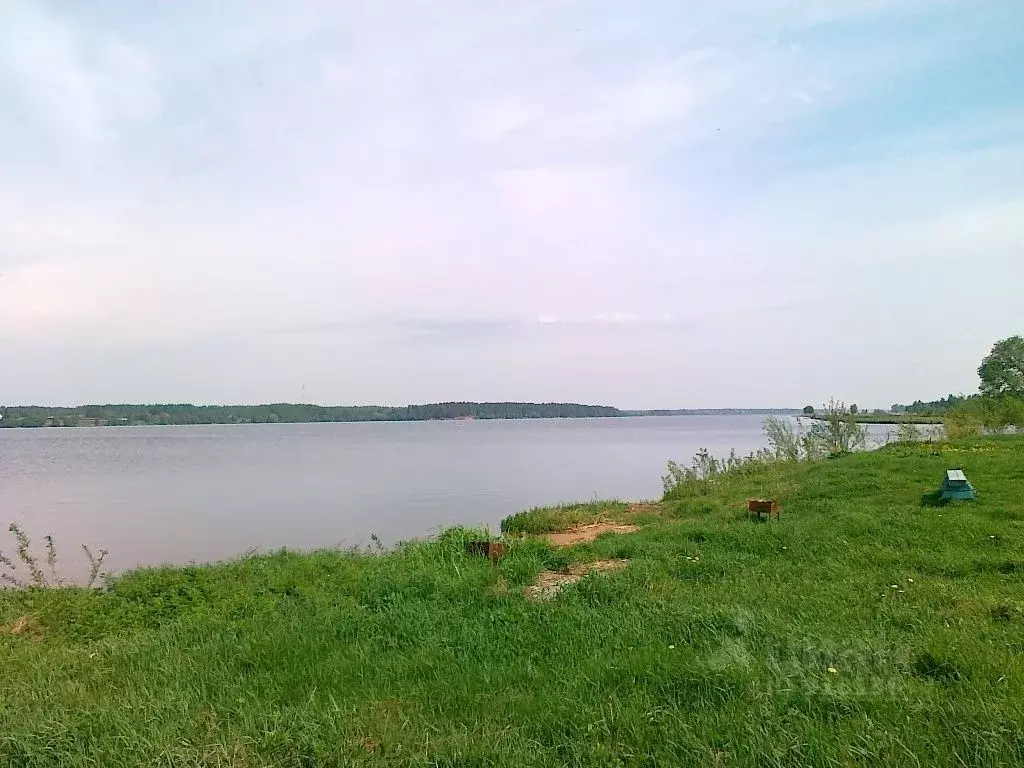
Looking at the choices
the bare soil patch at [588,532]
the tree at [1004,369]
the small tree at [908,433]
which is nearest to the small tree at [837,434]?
the small tree at [908,433]

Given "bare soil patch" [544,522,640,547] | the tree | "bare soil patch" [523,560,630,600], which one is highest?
the tree

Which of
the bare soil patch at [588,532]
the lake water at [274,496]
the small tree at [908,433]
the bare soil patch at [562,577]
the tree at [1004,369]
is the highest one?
the tree at [1004,369]

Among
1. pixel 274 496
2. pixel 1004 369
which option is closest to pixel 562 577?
pixel 274 496

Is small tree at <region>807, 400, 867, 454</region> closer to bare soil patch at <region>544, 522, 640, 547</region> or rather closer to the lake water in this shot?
the lake water

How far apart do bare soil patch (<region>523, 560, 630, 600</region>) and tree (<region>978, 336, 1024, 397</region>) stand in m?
35.1

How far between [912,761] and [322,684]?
337cm

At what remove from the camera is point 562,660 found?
16.1 feet

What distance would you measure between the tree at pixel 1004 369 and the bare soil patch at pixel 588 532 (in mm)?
31125

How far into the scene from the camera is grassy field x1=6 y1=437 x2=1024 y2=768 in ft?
11.7

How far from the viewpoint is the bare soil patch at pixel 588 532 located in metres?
11.9

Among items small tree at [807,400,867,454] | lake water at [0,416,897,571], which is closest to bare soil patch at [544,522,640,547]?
lake water at [0,416,897,571]

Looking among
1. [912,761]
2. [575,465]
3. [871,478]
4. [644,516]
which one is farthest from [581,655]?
[575,465]

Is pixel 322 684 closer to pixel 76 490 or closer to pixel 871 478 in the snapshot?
pixel 871 478

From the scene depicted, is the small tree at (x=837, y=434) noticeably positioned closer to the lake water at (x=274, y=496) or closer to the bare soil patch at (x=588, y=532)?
the lake water at (x=274, y=496)
